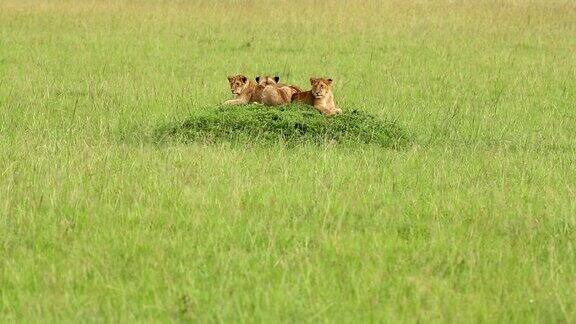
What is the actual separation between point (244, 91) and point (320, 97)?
109cm

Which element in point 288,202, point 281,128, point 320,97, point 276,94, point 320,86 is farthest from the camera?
point 276,94

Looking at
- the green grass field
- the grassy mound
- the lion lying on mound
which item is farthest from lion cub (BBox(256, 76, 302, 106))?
the green grass field

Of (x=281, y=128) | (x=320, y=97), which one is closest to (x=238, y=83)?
(x=320, y=97)

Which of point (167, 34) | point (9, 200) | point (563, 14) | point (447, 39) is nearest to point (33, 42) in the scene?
point (167, 34)

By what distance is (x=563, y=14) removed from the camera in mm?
23828

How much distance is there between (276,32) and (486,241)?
1487cm

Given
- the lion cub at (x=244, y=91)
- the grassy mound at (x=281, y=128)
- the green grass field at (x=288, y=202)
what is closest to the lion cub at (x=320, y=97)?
the grassy mound at (x=281, y=128)

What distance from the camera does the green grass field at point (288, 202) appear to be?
5699mm

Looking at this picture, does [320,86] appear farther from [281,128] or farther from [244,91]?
[244,91]

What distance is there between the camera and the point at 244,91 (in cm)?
1205

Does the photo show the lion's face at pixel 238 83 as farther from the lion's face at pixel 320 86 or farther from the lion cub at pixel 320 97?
the lion's face at pixel 320 86

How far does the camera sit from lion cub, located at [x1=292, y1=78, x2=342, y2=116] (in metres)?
11.2

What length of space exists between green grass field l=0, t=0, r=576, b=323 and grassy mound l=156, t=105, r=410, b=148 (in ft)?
0.63

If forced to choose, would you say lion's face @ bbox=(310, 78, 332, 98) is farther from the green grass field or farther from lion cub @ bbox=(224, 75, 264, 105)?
the green grass field
